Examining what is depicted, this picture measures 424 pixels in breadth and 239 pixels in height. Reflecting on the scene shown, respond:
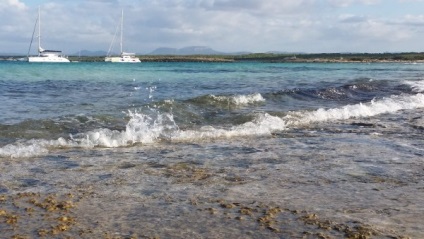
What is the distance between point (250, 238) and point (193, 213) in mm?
1031

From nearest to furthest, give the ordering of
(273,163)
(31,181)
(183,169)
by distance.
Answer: (31,181), (183,169), (273,163)

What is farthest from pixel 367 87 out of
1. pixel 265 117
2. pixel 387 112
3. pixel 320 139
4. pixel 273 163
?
pixel 273 163

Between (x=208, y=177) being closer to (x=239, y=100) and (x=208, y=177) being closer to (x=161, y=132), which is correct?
(x=161, y=132)

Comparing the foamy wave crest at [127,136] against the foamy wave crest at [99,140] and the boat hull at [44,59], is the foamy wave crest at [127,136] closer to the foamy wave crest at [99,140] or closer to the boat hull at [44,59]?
the foamy wave crest at [99,140]

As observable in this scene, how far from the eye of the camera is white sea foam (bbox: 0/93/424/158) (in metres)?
10.2

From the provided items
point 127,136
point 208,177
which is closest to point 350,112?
point 127,136

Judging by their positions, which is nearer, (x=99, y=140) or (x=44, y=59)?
(x=99, y=140)

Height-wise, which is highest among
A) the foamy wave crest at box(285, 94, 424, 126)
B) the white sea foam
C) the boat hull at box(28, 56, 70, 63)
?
the white sea foam

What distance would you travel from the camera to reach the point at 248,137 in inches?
478

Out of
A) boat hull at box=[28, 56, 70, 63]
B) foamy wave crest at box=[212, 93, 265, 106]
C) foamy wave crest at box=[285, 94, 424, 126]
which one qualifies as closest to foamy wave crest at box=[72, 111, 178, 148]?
foamy wave crest at box=[285, 94, 424, 126]

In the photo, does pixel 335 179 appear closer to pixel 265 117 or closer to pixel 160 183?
pixel 160 183

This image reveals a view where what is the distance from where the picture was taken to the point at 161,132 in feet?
40.1

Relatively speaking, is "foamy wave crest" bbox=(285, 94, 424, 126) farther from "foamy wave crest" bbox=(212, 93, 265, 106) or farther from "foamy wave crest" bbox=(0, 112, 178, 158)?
"foamy wave crest" bbox=(0, 112, 178, 158)

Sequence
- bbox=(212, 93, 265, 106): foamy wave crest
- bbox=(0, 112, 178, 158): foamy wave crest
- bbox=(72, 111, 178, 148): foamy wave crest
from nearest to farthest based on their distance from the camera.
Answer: bbox=(0, 112, 178, 158): foamy wave crest
bbox=(72, 111, 178, 148): foamy wave crest
bbox=(212, 93, 265, 106): foamy wave crest
